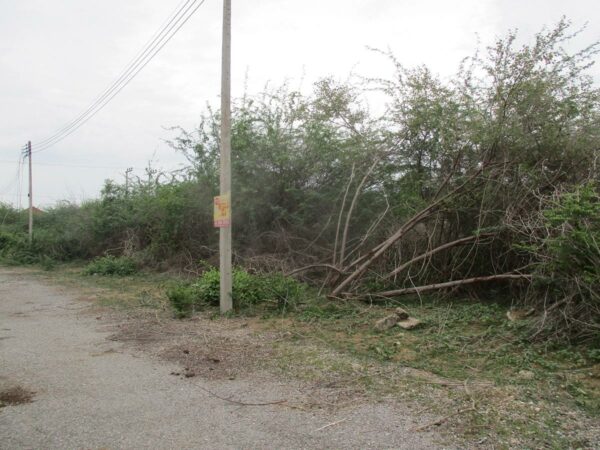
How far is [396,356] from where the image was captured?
19.4 ft

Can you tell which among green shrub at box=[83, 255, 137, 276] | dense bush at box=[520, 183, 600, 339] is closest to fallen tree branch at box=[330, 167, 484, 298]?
dense bush at box=[520, 183, 600, 339]

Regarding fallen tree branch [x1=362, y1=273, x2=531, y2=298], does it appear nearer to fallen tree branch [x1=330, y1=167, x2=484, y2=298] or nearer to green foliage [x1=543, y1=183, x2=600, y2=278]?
Result: fallen tree branch [x1=330, y1=167, x2=484, y2=298]

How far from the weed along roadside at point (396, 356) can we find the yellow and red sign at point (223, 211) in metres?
1.38

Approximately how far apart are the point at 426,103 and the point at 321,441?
8.22 m

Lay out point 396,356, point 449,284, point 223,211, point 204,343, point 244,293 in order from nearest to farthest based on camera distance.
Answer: point 396,356 < point 204,343 < point 449,284 < point 223,211 < point 244,293

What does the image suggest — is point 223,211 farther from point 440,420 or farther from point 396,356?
point 440,420

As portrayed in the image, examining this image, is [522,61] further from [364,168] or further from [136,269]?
[136,269]

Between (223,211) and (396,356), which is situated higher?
(223,211)

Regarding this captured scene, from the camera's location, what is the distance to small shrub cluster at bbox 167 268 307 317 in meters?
8.88

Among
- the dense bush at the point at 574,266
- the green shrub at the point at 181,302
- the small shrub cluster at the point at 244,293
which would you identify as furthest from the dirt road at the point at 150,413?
the dense bush at the point at 574,266

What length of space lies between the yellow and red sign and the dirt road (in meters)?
2.87

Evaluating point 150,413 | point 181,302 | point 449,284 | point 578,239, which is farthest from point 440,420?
point 181,302

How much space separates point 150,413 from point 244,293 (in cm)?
510

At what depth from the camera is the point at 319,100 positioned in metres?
12.6
